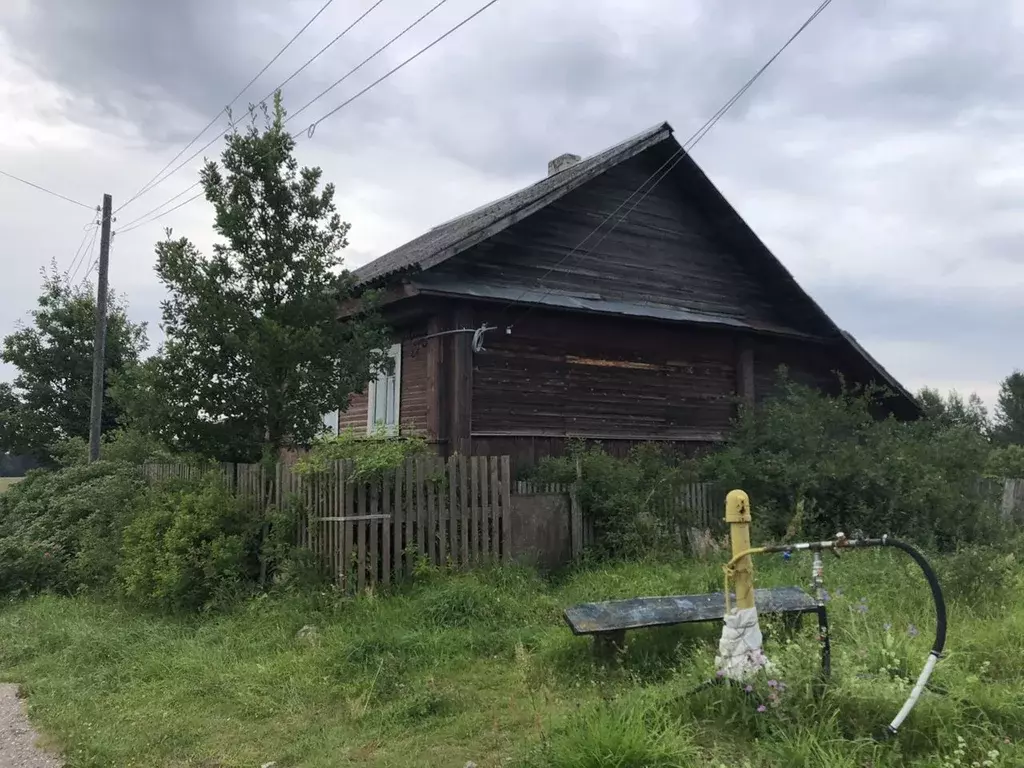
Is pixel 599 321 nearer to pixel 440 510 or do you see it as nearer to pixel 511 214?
pixel 511 214

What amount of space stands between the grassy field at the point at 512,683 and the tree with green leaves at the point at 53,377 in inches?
649

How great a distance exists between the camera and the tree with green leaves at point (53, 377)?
22297 mm

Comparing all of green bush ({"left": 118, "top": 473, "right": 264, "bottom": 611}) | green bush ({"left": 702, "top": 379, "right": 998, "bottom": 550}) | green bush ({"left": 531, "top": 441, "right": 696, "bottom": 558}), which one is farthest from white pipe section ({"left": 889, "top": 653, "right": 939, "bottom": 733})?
green bush ({"left": 118, "top": 473, "right": 264, "bottom": 611})

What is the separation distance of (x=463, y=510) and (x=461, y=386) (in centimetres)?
301

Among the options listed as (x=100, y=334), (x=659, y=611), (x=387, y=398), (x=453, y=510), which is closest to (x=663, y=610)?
(x=659, y=611)

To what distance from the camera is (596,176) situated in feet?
41.1

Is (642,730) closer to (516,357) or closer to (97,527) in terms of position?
(516,357)

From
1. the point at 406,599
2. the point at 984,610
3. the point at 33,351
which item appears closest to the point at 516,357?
the point at 406,599

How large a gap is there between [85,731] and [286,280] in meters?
5.53

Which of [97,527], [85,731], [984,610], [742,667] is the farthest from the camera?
[97,527]

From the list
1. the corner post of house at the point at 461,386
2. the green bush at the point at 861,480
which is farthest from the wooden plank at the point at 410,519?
the green bush at the point at 861,480

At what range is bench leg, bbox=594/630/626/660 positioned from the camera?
5.20 meters

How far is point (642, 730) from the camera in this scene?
3619 millimetres

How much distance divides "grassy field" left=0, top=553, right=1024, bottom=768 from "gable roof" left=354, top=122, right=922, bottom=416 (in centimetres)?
455
